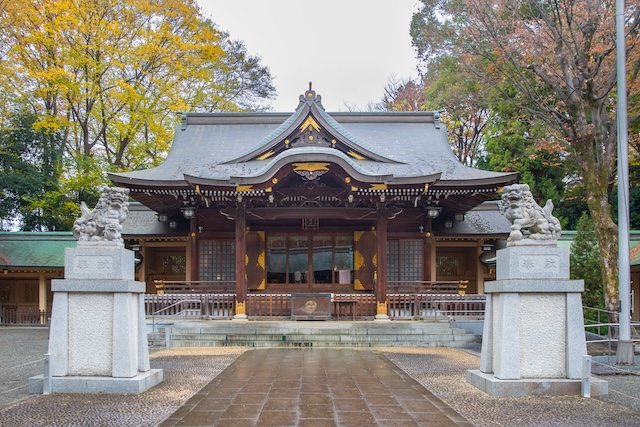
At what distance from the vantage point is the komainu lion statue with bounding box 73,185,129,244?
811 centimetres

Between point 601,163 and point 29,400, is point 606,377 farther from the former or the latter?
point 29,400

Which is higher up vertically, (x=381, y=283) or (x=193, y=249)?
(x=193, y=249)

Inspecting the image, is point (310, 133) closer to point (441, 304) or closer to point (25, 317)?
point (441, 304)

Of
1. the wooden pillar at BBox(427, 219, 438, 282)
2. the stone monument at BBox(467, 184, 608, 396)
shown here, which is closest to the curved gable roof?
the wooden pillar at BBox(427, 219, 438, 282)

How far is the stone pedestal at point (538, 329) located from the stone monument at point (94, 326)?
5.09 meters

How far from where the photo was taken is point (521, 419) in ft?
21.2

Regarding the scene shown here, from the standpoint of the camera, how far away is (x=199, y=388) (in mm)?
8328

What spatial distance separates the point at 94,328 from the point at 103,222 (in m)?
1.51

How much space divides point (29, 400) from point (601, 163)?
42.1ft

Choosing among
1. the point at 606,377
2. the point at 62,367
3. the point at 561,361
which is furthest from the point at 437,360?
the point at 62,367

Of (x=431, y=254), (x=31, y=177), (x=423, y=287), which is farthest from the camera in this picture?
(x=31, y=177)

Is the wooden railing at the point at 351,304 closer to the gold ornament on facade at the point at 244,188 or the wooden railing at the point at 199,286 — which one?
the wooden railing at the point at 199,286

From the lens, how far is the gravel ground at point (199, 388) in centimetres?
641

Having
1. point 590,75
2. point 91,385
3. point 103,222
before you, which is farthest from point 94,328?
point 590,75
